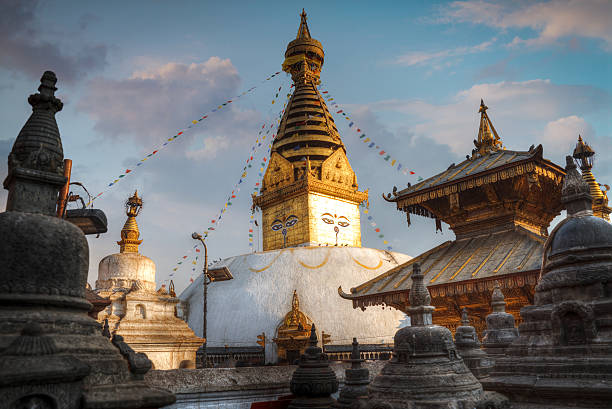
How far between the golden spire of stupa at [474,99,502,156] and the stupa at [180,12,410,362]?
36.2 feet

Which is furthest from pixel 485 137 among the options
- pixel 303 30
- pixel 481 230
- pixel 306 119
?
pixel 303 30

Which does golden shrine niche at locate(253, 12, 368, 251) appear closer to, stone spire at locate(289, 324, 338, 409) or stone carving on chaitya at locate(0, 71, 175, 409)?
stone spire at locate(289, 324, 338, 409)

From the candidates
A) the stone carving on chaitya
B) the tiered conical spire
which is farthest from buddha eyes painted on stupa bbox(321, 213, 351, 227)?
the stone carving on chaitya

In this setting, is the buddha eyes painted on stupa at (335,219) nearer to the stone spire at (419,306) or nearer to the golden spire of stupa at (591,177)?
the golden spire of stupa at (591,177)

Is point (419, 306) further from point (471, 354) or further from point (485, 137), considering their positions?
point (485, 137)

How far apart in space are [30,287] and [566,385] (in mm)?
5812

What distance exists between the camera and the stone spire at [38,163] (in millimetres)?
3818

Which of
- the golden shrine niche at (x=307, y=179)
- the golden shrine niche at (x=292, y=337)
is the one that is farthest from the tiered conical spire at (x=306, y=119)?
the golden shrine niche at (x=292, y=337)

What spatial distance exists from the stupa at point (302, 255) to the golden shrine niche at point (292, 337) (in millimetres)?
52

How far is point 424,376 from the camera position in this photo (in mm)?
6164

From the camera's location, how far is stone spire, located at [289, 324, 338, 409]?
6695 millimetres

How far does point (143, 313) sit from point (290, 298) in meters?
8.46

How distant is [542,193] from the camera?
14.8m

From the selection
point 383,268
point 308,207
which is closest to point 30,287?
point 383,268
